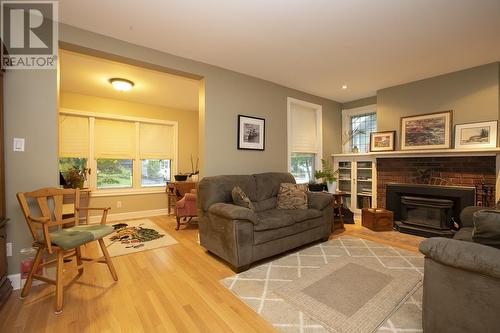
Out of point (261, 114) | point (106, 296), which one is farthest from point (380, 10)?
point (106, 296)

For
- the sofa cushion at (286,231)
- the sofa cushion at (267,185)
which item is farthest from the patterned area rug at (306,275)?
the sofa cushion at (267,185)

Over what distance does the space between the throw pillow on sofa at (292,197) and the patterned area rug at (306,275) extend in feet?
2.03

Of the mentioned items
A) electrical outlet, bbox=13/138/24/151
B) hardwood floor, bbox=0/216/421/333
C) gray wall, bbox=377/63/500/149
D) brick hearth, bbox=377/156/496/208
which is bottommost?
hardwood floor, bbox=0/216/421/333

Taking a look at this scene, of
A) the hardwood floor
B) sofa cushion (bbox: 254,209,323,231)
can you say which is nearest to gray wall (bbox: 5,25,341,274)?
the hardwood floor

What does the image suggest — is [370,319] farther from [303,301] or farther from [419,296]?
[419,296]

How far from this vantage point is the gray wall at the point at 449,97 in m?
3.32

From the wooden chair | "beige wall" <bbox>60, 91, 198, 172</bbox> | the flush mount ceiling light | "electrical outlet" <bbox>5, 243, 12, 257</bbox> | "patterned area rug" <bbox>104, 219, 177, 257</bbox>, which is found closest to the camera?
the wooden chair

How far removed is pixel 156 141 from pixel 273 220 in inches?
155

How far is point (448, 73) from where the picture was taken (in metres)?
3.66

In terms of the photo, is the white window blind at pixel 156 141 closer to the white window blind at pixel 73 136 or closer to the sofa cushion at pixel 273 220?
the white window blind at pixel 73 136

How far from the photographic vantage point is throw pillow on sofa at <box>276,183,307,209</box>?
3.30 m

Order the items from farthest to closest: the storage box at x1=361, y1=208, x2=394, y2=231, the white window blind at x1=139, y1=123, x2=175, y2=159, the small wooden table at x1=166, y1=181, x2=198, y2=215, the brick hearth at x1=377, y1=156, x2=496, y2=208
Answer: the white window blind at x1=139, y1=123, x2=175, y2=159 < the small wooden table at x1=166, y1=181, x2=198, y2=215 < the storage box at x1=361, y1=208, x2=394, y2=231 < the brick hearth at x1=377, y1=156, x2=496, y2=208

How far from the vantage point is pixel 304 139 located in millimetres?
4812

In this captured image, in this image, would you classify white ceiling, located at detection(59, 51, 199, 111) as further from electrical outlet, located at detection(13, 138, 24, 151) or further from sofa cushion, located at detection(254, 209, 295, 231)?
sofa cushion, located at detection(254, 209, 295, 231)
